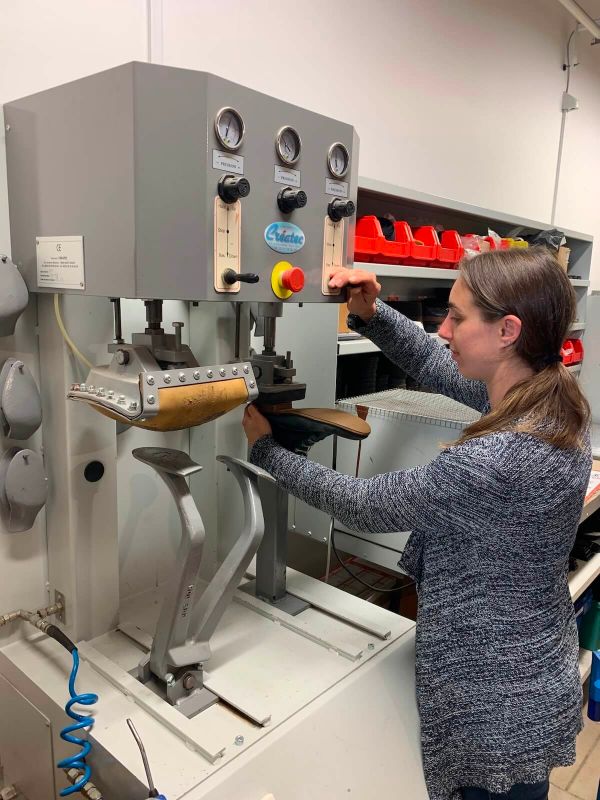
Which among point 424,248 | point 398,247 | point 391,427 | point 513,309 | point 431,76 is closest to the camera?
point 513,309

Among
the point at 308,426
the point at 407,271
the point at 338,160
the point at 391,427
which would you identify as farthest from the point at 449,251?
the point at 308,426

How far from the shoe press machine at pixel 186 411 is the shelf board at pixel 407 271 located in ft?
1.68

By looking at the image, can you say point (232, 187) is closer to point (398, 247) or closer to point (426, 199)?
point (398, 247)

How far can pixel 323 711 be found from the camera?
1.03 metres

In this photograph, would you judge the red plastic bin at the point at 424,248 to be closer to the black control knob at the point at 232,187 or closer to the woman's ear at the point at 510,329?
the woman's ear at the point at 510,329

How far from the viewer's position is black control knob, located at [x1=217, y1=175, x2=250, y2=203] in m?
0.89

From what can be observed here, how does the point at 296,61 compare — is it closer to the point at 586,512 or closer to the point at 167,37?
the point at 167,37

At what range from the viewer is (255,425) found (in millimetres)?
1191

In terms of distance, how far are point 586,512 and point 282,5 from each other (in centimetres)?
178

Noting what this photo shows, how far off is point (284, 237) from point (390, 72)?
152cm

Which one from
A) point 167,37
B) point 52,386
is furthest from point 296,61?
point 52,386

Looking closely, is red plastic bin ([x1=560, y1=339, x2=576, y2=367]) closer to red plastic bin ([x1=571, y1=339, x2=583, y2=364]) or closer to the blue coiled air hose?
red plastic bin ([x1=571, y1=339, x2=583, y2=364])

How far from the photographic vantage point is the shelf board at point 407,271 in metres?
1.71

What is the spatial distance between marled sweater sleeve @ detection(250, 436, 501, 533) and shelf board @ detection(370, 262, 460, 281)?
0.76 meters
